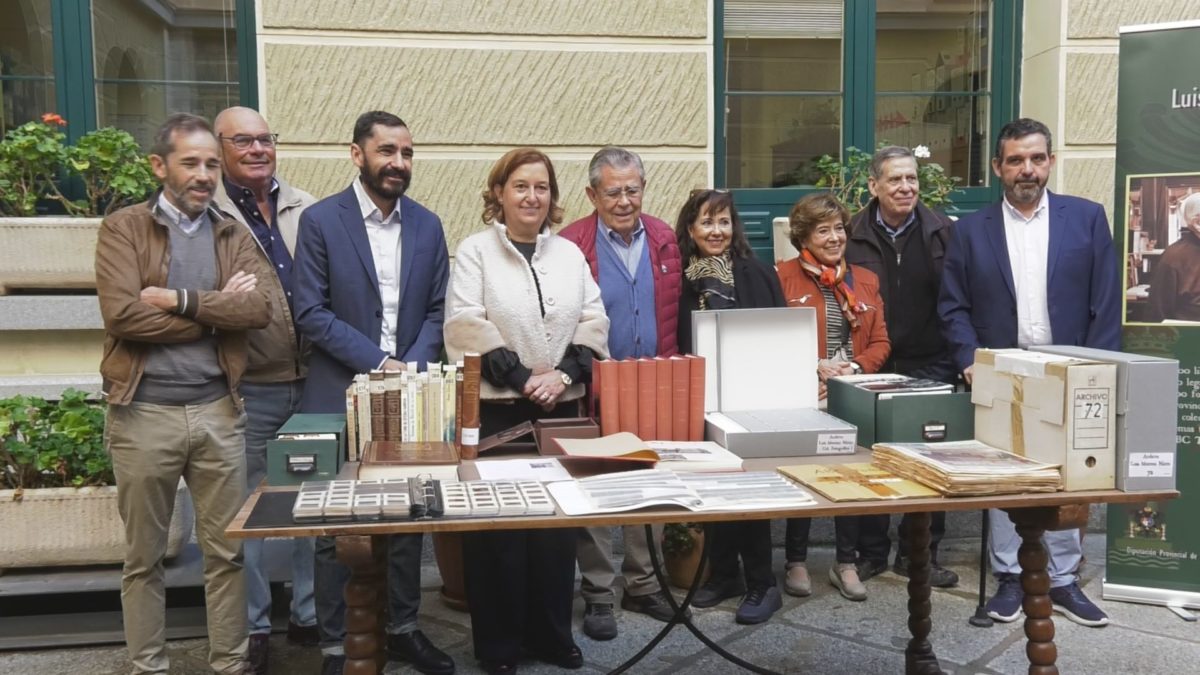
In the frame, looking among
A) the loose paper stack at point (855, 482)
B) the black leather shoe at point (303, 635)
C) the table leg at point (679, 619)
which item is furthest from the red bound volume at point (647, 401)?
the black leather shoe at point (303, 635)

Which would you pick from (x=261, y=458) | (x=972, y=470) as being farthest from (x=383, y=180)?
(x=972, y=470)

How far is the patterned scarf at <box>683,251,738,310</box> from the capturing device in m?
4.12

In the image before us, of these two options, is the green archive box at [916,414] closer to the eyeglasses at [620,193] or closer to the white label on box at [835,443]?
the white label on box at [835,443]

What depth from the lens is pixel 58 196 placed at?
4828 millimetres

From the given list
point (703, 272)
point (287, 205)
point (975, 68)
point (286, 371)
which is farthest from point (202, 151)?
point (975, 68)

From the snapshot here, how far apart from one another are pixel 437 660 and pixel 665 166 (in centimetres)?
285

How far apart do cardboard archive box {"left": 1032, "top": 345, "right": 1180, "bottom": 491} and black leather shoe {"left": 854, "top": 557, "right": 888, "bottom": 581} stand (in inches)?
82.8

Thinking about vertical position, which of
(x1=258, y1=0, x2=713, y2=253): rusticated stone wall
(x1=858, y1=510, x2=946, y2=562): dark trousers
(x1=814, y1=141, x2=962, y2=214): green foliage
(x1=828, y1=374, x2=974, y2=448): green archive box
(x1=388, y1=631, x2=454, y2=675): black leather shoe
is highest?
(x1=258, y1=0, x2=713, y2=253): rusticated stone wall

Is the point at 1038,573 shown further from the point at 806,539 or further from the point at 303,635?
the point at 303,635

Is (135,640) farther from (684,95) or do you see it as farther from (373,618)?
(684,95)

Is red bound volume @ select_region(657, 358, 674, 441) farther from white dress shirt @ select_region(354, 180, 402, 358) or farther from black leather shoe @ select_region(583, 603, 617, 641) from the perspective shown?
black leather shoe @ select_region(583, 603, 617, 641)

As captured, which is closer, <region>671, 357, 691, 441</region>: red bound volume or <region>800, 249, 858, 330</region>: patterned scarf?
<region>671, 357, 691, 441</region>: red bound volume

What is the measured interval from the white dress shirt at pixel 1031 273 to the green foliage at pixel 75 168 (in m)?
3.87

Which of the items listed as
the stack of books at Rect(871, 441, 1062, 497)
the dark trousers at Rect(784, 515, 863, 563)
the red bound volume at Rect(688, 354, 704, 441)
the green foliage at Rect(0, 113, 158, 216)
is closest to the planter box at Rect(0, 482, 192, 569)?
the green foliage at Rect(0, 113, 158, 216)
